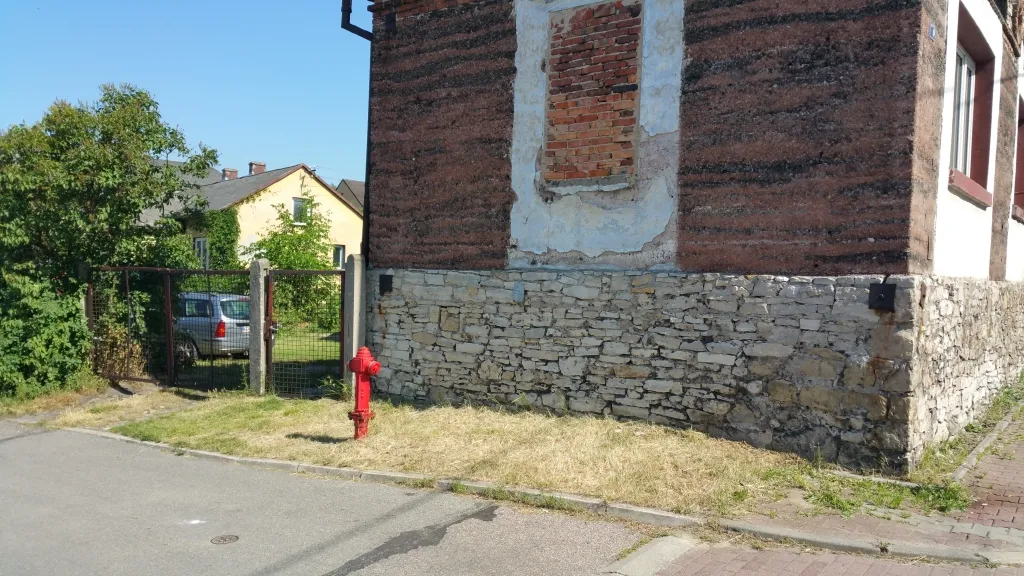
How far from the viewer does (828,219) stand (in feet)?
22.4

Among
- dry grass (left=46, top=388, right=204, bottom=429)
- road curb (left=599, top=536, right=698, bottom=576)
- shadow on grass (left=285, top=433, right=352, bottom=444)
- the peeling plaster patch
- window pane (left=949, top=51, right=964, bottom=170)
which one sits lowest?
dry grass (left=46, top=388, right=204, bottom=429)

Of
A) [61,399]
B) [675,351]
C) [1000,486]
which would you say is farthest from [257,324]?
[1000,486]

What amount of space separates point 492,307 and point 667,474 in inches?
134

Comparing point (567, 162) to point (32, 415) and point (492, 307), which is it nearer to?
point (492, 307)

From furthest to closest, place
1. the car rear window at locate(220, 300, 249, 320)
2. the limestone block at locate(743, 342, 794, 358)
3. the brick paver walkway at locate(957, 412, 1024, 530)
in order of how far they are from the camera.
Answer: the car rear window at locate(220, 300, 249, 320) → the limestone block at locate(743, 342, 794, 358) → the brick paver walkway at locate(957, 412, 1024, 530)

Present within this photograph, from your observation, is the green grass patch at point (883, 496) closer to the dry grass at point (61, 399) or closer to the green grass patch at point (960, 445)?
the green grass patch at point (960, 445)

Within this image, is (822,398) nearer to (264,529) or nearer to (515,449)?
(515,449)

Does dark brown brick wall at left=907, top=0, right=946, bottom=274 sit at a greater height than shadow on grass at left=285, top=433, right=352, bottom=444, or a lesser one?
greater

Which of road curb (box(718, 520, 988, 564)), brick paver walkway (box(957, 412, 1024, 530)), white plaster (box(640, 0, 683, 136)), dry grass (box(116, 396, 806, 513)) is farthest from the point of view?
white plaster (box(640, 0, 683, 136))

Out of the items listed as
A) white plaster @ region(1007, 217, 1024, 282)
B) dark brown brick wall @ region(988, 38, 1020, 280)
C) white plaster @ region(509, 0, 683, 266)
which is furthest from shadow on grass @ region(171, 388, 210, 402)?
white plaster @ region(1007, 217, 1024, 282)

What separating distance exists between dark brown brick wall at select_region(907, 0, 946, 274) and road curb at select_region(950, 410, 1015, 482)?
1.85m

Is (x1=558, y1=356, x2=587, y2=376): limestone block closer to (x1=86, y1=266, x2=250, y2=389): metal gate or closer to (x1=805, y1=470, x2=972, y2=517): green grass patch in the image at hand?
(x1=805, y1=470, x2=972, y2=517): green grass patch

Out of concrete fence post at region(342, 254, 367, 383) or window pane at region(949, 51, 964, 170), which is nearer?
window pane at region(949, 51, 964, 170)

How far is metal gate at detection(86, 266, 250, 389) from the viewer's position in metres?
11.2
